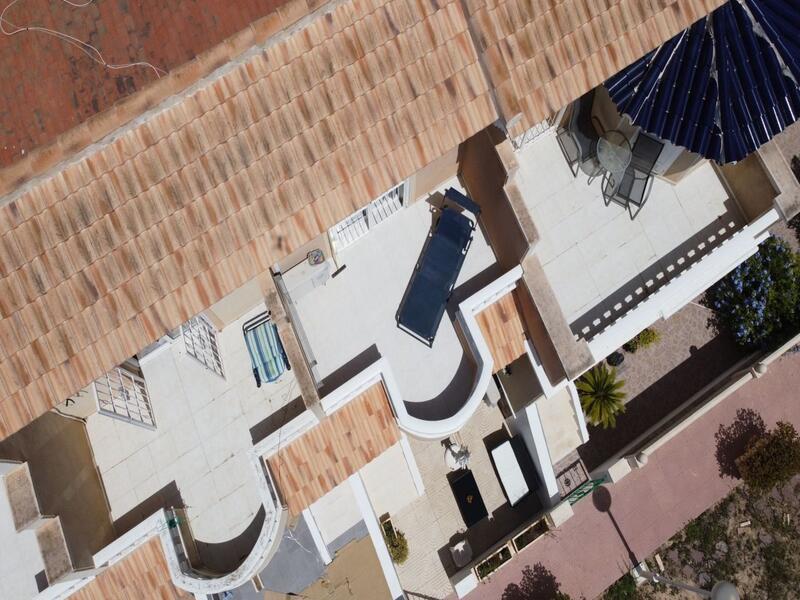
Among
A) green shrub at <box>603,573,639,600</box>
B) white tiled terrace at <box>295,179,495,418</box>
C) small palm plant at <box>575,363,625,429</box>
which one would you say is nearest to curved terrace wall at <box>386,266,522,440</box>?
white tiled terrace at <box>295,179,495,418</box>

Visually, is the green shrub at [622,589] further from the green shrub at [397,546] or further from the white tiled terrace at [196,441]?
the white tiled terrace at [196,441]

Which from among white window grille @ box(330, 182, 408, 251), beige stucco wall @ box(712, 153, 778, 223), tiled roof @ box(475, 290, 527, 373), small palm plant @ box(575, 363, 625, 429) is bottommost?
small palm plant @ box(575, 363, 625, 429)

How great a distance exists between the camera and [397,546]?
63.8ft

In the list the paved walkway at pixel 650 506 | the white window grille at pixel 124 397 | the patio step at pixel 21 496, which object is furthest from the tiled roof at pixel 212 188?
the paved walkway at pixel 650 506

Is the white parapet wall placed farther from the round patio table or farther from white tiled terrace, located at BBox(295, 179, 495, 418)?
white tiled terrace, located at BBox(295, 179, 495, 418)

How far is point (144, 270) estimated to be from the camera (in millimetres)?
9406

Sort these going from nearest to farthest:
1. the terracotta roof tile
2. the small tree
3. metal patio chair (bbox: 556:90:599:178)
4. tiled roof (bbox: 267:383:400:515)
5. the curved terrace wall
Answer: the terracotta roof tile → tiled roof (bbox: 267:383:400:515) → the curved terrace wall → metal patio chair (bbox: 556:90:599:178) → the small tree

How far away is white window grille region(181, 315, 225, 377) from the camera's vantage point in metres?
11.9

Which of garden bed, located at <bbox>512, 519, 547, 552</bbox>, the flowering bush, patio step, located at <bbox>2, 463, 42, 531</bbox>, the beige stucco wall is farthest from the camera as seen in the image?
the flowering bush

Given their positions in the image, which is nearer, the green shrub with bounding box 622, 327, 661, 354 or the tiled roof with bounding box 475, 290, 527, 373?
the tiled roof with bounding box 475, 290, 527, 373

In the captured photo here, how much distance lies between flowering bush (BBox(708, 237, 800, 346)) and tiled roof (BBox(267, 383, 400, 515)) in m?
17.2

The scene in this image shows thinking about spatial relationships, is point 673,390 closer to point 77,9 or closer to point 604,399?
point 604,399

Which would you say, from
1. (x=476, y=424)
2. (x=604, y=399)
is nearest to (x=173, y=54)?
(x=476, y=424)

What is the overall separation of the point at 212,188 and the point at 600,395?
57.0 ft
